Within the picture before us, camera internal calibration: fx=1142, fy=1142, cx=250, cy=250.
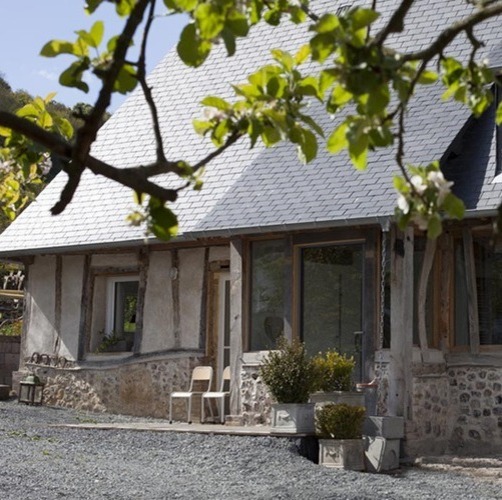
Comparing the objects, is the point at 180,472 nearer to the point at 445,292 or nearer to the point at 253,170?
the point at 445,292

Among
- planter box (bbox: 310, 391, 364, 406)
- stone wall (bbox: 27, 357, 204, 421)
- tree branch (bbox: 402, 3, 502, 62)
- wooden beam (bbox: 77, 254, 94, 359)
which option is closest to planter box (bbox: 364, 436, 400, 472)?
planter box (bbox: 310, 391, 364, 406)

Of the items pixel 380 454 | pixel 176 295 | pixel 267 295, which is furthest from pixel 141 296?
pixel 380 454

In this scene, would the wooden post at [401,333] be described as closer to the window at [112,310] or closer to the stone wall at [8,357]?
the window at [112,310]

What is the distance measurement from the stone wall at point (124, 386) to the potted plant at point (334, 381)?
115 inches

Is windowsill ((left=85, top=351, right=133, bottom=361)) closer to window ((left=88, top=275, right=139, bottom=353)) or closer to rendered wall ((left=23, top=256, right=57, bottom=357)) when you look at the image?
window ((left=88, top=275, right=139, bottom=353))

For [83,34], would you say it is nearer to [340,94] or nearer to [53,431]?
[340,94]

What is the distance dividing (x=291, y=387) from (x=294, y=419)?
0.38m

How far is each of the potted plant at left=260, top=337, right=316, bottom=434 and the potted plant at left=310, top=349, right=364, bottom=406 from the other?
10 cm

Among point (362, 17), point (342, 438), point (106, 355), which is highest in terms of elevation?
point (106, 355)

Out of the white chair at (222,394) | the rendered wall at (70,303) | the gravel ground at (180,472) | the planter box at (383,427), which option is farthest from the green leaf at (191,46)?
the rendered wall at (70,303)

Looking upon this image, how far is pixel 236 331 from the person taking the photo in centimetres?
1380

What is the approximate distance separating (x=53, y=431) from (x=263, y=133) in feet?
33.0

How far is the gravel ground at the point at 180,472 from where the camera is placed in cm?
954

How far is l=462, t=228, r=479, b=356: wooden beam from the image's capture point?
42.3 ft
